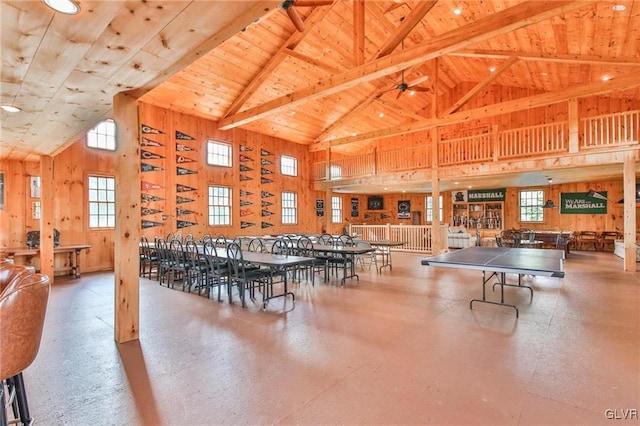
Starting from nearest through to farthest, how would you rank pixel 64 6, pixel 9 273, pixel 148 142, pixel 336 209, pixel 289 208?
pixel 64 6
pixel 9 273
pixel 148 142
pixel 289 208
pixel 336 209

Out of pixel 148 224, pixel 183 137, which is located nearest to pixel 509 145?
pixel 183 137

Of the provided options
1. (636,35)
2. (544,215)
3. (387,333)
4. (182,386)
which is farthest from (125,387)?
(544,215)

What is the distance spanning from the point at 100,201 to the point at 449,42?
310 inches

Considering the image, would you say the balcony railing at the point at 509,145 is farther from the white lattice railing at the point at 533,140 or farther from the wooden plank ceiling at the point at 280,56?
the wooden plank ceiling at the point at 280,56

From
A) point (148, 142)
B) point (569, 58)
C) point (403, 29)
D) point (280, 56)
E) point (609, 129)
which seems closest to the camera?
point (403, 29)

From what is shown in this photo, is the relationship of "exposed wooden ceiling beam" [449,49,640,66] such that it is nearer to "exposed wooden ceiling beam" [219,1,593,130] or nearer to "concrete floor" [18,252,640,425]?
"exposed wooden ceiling beam" [219,1,593,130]

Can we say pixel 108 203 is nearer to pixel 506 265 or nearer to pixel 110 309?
pixel 110 309

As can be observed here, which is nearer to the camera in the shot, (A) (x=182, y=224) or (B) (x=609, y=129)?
(B) (x=609, y=129)

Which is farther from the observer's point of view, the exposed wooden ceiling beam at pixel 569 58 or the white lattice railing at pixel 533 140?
the white lattice railing at pixel 533 140

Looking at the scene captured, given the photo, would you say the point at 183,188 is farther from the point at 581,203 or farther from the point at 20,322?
the point at 581,203

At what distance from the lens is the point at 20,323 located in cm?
130
